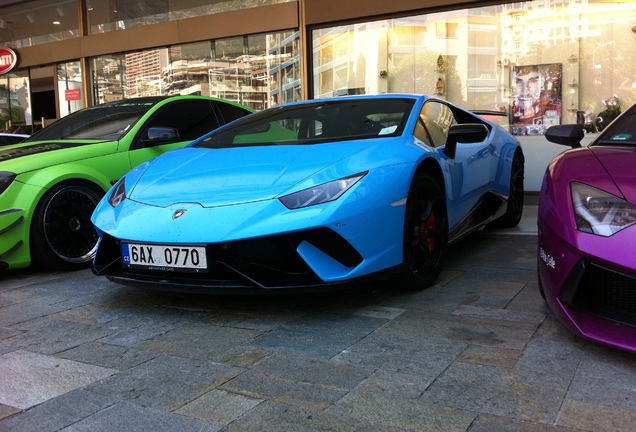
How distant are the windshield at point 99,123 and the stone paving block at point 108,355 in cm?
252

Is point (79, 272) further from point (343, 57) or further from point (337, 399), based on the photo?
point (343, 57)

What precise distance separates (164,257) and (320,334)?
2.79 ft

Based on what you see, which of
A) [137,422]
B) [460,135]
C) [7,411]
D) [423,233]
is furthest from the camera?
[460,135]

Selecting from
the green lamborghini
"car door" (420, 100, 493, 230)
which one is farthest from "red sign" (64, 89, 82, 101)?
"car door" (420, 100, 493, 230)

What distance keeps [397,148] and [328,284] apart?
0.91 m

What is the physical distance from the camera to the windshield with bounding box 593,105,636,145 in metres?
2.92

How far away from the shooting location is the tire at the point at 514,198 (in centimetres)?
532

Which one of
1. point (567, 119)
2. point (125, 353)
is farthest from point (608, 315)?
point (567, 119)

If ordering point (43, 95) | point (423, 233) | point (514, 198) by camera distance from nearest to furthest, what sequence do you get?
point (423, 233) < point (514, 198) < point (43, 95)

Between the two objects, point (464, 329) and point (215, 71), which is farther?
point (215, 71)

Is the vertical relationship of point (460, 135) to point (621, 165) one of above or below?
above

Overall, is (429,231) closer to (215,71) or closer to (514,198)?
(514,198)

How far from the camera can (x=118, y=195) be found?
346cm

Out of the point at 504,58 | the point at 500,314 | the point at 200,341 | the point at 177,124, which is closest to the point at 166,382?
the point at 200,341
